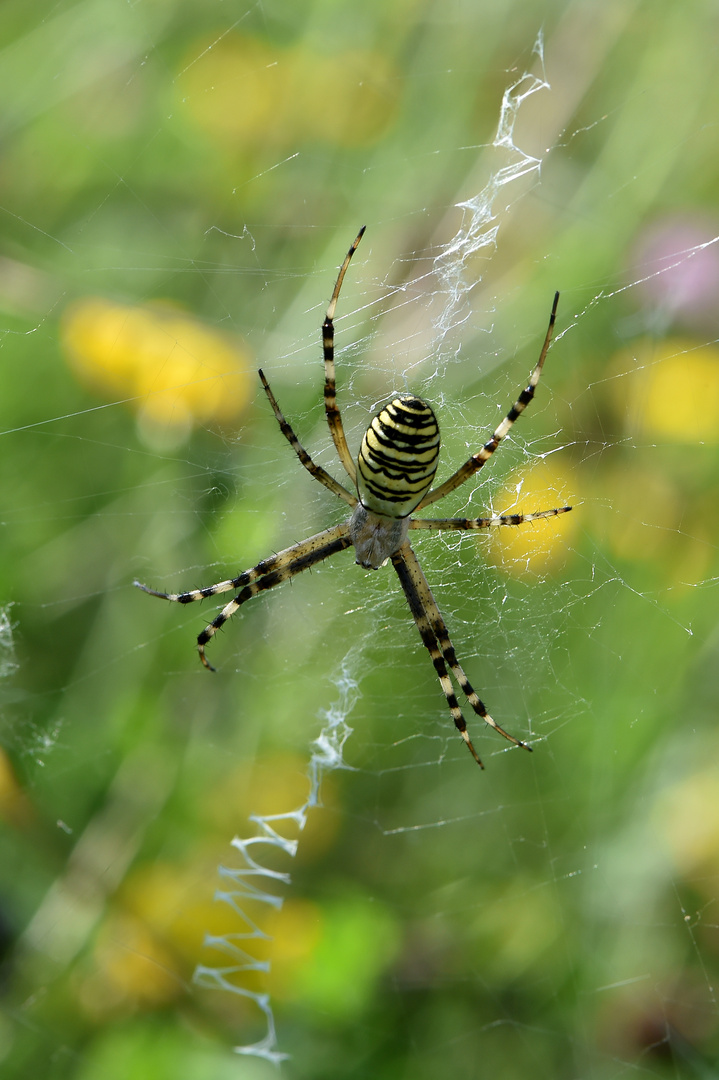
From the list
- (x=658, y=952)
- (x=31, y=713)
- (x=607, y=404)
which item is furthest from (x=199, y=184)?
(x=658, y=952)

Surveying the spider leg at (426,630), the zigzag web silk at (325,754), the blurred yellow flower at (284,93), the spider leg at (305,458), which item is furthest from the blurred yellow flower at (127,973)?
the blurred yellow flower at (284,93)

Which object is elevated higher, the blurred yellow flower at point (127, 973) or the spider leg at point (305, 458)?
the spider leg at point (305, 458)

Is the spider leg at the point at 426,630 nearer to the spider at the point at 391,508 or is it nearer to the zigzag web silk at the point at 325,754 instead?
the spider at the point at 391,508

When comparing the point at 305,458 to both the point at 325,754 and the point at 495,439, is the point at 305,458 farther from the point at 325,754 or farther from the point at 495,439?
the point at 325,754

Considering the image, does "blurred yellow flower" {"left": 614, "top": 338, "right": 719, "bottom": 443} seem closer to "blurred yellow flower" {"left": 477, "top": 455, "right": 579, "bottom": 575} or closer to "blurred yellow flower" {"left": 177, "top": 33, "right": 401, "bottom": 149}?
"blurred yellow flower" {"left": 477, "top": 455, "right": 579, "bottom": 575}

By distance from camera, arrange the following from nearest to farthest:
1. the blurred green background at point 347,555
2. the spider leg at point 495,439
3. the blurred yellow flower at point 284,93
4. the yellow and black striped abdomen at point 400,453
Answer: the yellow and black striped abdomen at point 400,453 → the spider leg at point 495,439 → the blurred green background at point 347,555 → the blurred yellow flower at point 284,93

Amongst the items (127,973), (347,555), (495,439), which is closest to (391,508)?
(495,439)
